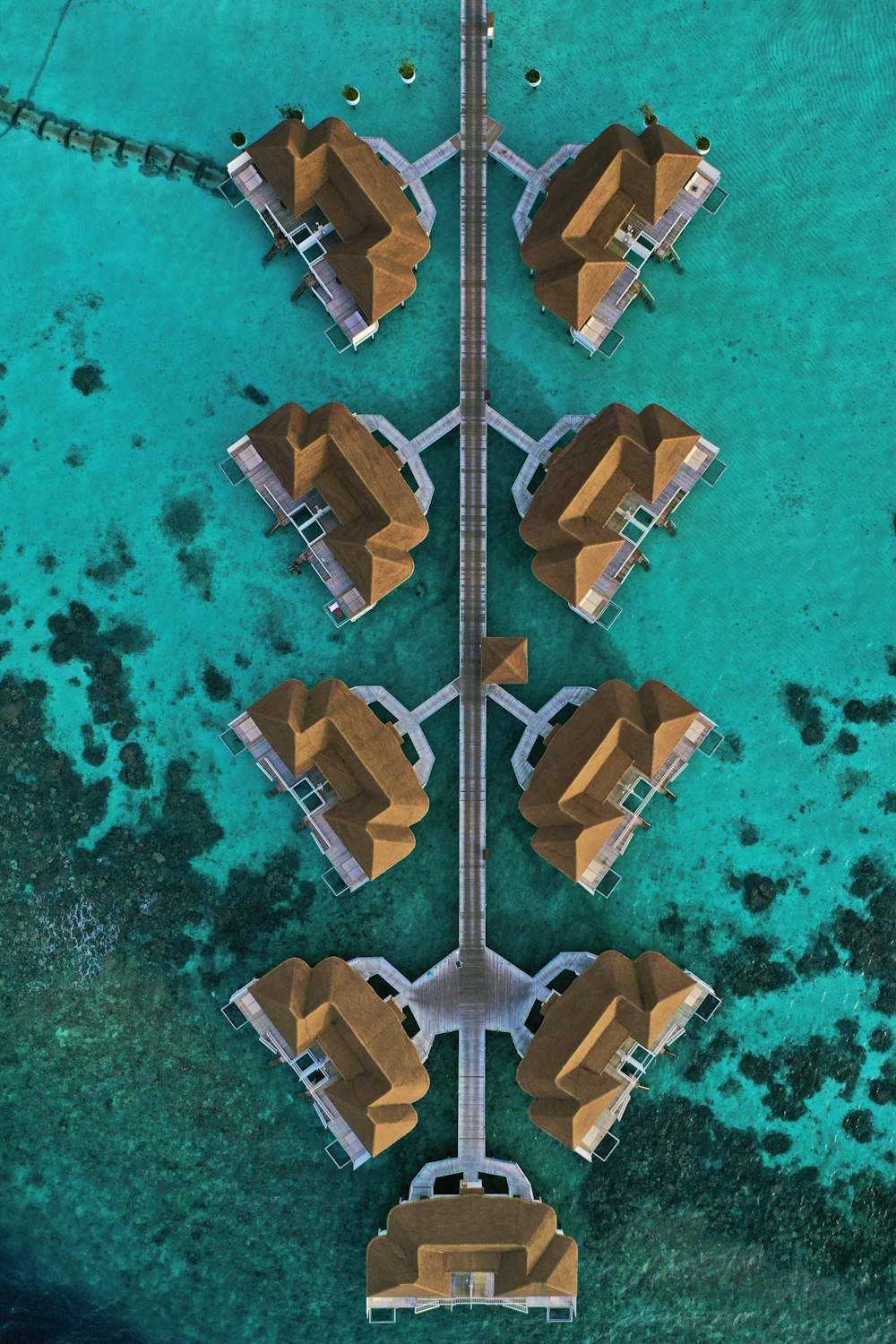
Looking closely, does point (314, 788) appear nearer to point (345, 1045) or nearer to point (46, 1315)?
point (345, 1045)

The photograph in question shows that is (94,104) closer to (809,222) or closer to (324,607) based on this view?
(324,607)

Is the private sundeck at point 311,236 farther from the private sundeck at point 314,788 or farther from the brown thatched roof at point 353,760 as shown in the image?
the private sundeck at point 314,788

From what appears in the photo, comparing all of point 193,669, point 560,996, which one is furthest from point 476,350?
point 560,996

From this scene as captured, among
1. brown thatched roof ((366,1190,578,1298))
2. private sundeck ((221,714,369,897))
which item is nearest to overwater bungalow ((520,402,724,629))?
private sundeck ((221,714,369,897))

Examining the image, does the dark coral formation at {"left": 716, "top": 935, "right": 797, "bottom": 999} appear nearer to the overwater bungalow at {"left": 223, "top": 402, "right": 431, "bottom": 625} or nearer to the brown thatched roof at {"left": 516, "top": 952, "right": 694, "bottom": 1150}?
the brown thatched roof at {"left": 516, "top": 952, "right": 694, "bottom": 1150}

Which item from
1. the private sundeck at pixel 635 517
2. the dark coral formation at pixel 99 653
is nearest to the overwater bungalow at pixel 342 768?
the dark coral formation at pixel 99 653

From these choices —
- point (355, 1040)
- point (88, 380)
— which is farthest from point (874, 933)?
point (88, 380)
